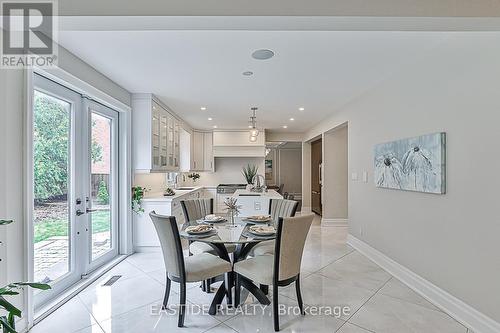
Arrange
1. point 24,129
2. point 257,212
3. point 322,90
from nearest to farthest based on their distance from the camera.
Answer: point 24,129
point 322,90
point 257,212

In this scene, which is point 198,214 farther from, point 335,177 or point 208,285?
point 335,177

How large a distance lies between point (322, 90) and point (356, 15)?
2.49 meters

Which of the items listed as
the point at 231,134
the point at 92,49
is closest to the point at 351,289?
the point at 92,49

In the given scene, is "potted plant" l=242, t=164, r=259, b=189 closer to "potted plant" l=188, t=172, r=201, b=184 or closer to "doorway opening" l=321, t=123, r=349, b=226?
"potted plant" l=188, t=172, r=201, b=184

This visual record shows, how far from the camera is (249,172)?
25.0 ft

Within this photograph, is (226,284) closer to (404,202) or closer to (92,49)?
(404,202)

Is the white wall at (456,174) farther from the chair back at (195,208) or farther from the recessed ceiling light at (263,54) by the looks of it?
the chair back at (195,208)

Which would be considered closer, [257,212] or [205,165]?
[257,212]

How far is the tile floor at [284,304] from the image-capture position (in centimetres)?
233

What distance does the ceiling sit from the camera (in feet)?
8.30

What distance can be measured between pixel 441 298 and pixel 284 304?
5.22ft

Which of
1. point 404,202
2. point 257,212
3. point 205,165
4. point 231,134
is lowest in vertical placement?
point 257,212

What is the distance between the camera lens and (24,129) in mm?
2225

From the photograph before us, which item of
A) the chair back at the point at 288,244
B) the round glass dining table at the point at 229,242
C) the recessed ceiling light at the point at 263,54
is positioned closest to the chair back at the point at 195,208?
the round glass dining table at the point at 229,242
